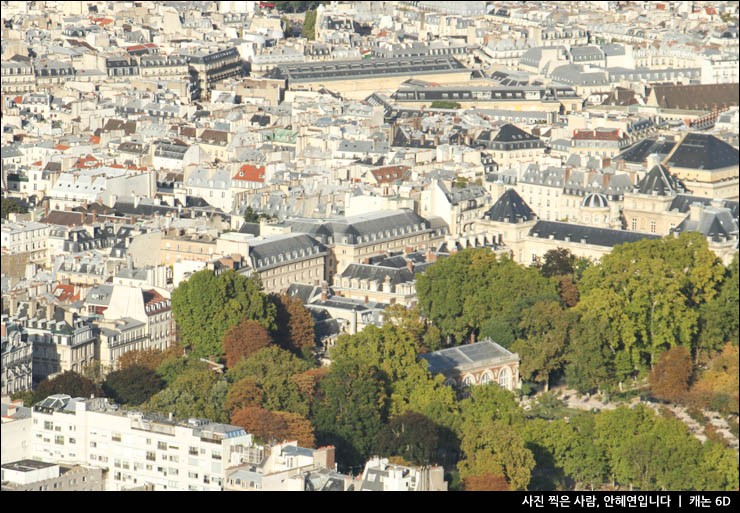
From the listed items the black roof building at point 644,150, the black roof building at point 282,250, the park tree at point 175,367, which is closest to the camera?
the park tree at point 175,367

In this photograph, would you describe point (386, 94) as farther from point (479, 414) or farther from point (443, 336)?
point (479, 414)

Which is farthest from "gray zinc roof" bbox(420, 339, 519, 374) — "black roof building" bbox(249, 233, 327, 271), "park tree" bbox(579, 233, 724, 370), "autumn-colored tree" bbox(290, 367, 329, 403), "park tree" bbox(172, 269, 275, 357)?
"black roof building" bbox(249, 233, 327, 271)

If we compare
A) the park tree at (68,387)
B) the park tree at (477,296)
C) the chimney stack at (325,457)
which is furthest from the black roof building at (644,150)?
the chimney stack at (325,457)

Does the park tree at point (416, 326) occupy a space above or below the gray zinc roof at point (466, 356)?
above

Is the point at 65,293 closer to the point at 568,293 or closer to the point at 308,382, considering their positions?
the point at 308,382

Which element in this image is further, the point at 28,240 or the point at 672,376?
the point at 28,240

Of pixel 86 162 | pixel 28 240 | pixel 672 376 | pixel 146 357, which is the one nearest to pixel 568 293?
pixel 672 376

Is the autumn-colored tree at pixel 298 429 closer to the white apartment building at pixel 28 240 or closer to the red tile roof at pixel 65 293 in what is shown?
the red tile roof at pixel 65 293
